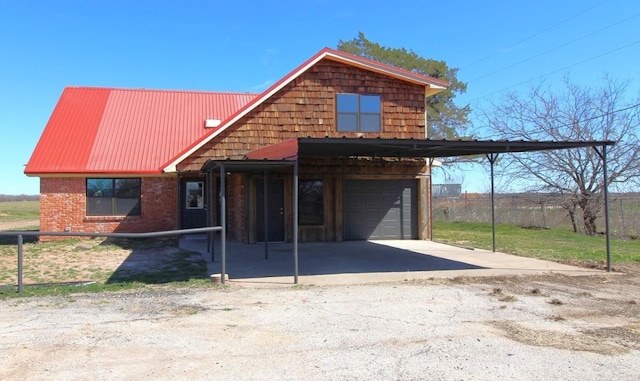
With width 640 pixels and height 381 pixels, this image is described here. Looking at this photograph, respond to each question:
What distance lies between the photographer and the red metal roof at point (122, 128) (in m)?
18.7

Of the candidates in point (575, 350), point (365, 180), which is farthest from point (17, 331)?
point (365, 180)

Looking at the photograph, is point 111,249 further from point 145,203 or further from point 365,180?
point 365,180

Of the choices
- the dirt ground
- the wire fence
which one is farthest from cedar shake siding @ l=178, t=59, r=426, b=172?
the wire fence

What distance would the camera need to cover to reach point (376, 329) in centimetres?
642

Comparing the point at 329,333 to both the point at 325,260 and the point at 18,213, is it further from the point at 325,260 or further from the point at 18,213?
the point at 18,213

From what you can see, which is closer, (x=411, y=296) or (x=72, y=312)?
(x=72, y=312)

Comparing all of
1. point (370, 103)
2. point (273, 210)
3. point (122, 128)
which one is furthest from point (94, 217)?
point (370, 103)

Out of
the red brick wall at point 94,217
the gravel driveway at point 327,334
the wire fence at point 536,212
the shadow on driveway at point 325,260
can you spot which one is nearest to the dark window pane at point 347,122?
the shadow on driveway at point 325,260

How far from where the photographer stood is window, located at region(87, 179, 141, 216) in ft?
62.2

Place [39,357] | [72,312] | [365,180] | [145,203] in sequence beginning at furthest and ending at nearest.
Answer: [145,203] < [365,180] < [72,312] < [39,357]

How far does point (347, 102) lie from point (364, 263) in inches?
256

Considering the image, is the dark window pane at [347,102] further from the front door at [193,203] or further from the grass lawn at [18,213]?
the grass lawn at [18,213]

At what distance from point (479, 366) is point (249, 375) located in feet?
7.23

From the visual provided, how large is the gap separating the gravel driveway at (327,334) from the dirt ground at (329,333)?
0.02 m
